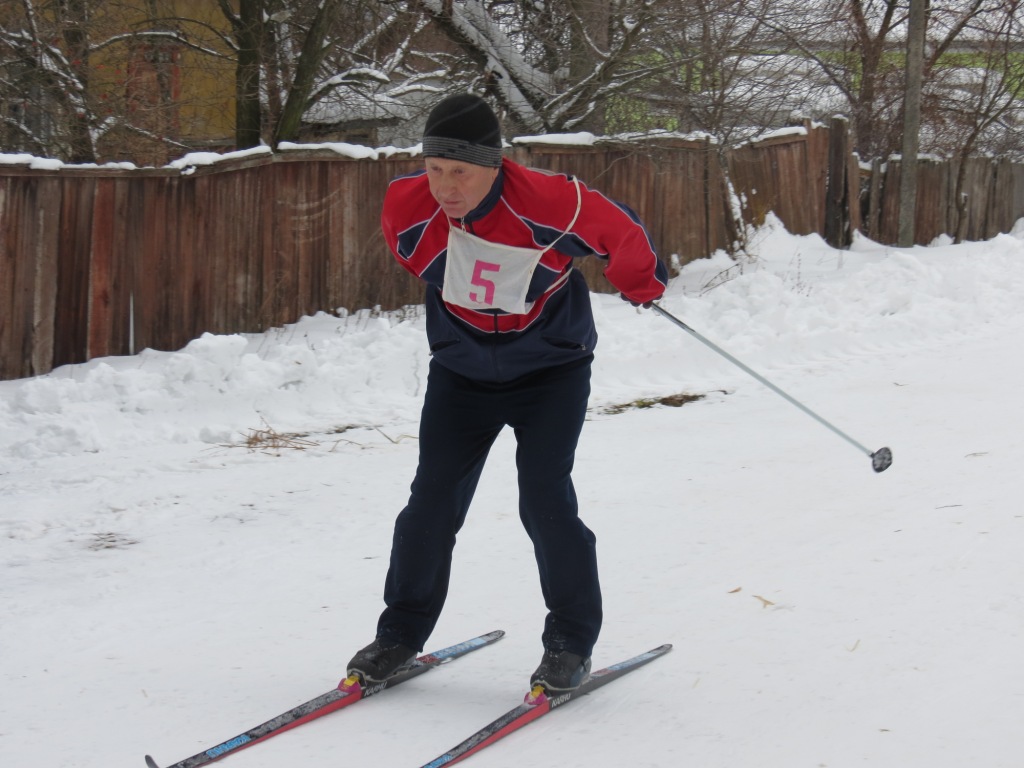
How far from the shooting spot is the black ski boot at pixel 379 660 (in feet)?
11.0

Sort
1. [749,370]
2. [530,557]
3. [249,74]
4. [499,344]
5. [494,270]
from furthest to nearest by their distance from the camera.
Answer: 1. [249,74]
2. [530,557]
3. [749,370]
4. [499,344]
5. [494,270]

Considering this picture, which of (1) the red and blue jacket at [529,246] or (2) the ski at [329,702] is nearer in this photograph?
(2) the ski at [329,702]

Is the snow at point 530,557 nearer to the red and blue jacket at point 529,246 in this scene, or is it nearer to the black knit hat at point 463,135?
the red and blue jacket at point 529,246

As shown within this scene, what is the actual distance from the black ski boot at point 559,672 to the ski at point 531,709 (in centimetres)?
2

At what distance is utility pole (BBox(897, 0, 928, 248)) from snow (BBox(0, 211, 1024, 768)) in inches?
263

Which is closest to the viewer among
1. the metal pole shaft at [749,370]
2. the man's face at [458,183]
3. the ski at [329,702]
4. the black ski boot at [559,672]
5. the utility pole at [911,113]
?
the ski at [329,702]

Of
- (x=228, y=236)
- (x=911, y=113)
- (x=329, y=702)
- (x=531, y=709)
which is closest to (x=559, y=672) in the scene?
(x=531, y=709)

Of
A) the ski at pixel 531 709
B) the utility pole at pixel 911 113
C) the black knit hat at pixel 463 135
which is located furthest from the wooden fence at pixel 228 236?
the ski at pixel 531 709

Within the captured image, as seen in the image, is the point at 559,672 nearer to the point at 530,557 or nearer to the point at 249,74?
the point at 530,557

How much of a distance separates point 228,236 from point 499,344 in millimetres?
6507

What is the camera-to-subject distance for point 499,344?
3.33 m

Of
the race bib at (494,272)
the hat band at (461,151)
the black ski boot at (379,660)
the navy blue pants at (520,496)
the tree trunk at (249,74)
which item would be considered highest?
the tree trunk at (249,74)

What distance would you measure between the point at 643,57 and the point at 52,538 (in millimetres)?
8878

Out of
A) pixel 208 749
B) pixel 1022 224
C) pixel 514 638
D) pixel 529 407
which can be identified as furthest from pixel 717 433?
pixel 1022 224
